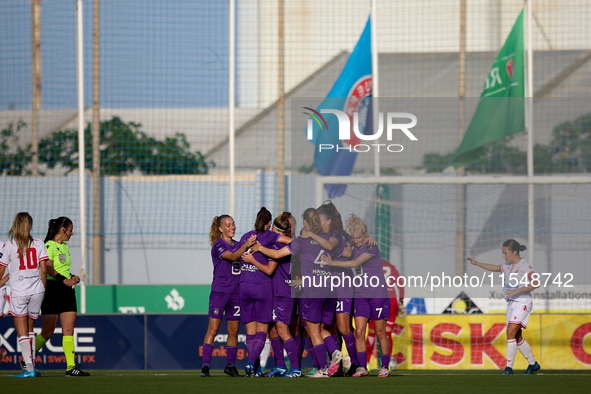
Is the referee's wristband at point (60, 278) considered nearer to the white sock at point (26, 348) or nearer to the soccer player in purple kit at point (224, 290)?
the white sock at point (26, 348)

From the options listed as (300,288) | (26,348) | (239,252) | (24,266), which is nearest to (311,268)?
(300,288)

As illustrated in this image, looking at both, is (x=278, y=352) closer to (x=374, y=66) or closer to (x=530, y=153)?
(x=530, y=153)

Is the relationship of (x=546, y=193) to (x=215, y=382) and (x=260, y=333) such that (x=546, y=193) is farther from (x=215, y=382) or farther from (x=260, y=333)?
(x=215, y=382)

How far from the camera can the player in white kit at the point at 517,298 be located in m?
8.84

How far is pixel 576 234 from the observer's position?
Answer: 9.91m

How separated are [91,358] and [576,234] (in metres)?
7.15

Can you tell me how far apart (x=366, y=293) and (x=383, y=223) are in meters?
2.37

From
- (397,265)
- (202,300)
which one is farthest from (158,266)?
(397,265)

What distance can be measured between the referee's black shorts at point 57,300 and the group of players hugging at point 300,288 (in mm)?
1601

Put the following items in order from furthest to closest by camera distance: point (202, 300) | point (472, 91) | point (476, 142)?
Answer: 1. point (472, 91)
2. point (202, 300)
3. point (476, 142)

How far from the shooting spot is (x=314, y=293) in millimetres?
8047

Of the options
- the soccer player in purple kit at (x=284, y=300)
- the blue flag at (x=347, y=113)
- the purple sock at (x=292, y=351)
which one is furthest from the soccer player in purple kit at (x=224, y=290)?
the blue flag at (x=347, y=113)

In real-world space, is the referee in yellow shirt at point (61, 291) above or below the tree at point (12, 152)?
below

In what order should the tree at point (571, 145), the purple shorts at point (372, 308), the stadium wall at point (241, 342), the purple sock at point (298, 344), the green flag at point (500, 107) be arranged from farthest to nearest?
the green flag at point (500, 107), the tree at point (571, 145), the stadium wall at point (241, 342), the purple sock at point (298, 344), the purple shorts at point (372, 308)
